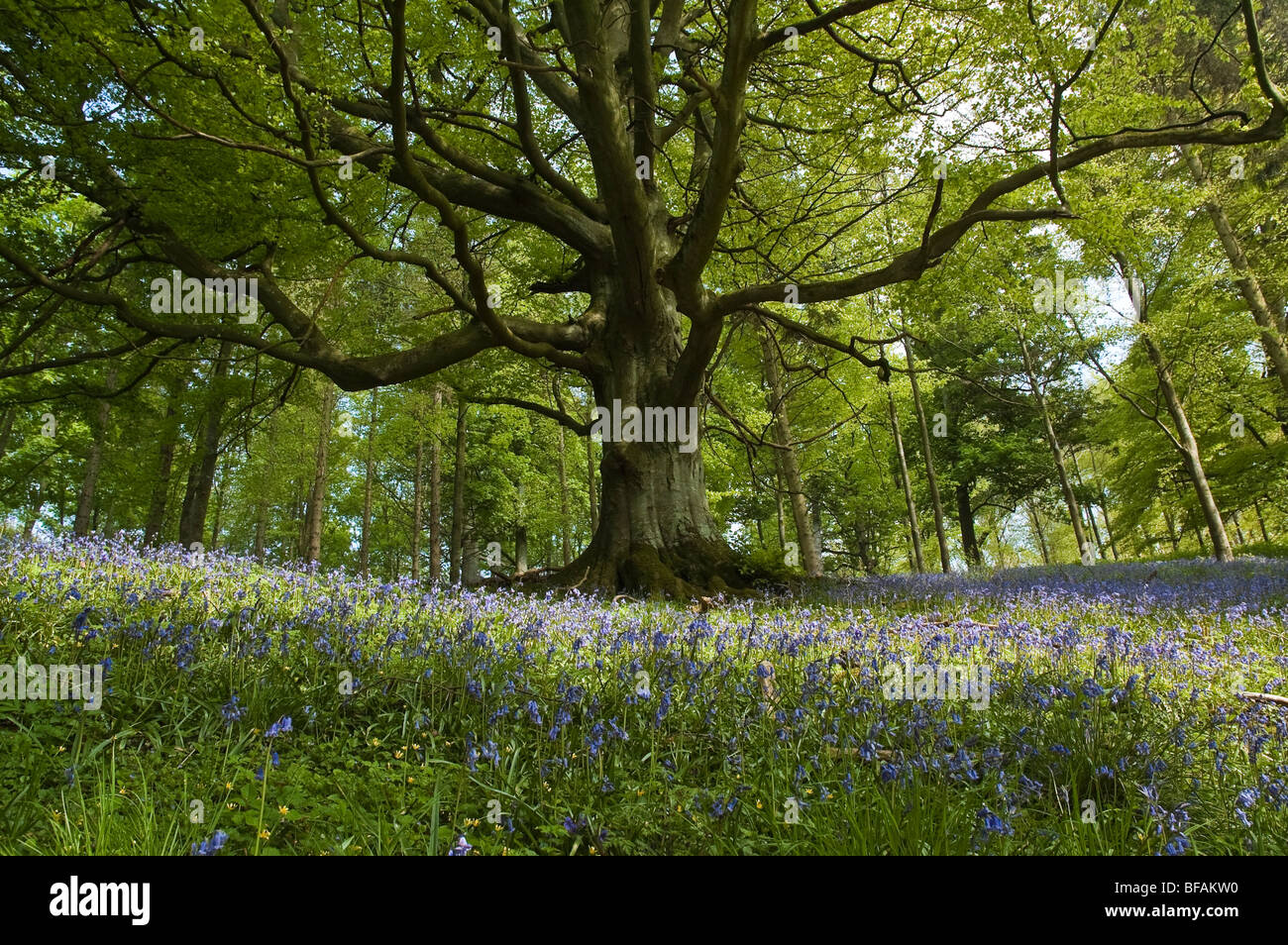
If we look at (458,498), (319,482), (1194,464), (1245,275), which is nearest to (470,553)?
(458,498)

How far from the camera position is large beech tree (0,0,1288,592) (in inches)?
276

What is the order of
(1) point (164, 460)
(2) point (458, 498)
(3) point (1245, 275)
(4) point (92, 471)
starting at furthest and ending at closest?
(4) point (92, 471) → (2) point (458, 498) → (1) point (164, 460) → (3) point (1245, 275)

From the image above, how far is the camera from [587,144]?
31.3 ft

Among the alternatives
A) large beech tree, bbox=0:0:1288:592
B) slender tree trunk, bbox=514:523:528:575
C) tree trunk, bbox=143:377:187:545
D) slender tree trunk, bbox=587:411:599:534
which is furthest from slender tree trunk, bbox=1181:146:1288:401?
slender tree trunk, bbox=514:523:528:575

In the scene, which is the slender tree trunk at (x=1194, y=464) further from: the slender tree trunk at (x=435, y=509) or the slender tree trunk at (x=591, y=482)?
the slender tree trunk at (x=435, y=509)

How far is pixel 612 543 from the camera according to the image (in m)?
9.56

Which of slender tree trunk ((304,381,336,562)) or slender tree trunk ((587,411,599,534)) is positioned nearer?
slender tree trunk ((304,381,336,562))

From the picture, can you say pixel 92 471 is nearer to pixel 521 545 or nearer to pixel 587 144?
pixel 521 545

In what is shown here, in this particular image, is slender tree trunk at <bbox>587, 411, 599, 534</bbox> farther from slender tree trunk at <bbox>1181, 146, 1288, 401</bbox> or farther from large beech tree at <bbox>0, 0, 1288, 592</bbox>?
slender tree trunk at <bbox>1181, 146, 1288, 401</bbox>

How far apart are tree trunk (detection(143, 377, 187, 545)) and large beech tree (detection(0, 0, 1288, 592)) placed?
2.94 metres

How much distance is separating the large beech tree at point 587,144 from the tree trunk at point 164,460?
294cm

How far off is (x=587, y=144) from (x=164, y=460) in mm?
13819

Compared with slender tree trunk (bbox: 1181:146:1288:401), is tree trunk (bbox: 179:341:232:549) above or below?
below
